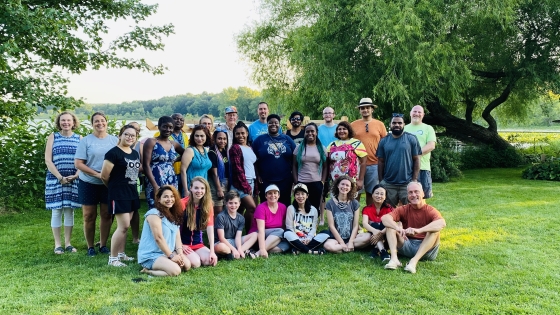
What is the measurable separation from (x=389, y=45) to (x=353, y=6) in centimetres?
157

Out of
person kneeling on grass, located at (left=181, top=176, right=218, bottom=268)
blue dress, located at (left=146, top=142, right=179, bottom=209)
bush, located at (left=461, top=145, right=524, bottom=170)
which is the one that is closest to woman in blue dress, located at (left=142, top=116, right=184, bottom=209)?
blue dress, located at (left=146, top=142, right=179, bottom=209)

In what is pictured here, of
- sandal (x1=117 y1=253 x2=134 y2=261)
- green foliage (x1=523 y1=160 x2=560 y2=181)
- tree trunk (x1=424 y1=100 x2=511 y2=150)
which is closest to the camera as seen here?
sandal (x1=117 y1=253 x2=134 y2=261)

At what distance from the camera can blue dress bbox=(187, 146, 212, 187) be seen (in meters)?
5.11

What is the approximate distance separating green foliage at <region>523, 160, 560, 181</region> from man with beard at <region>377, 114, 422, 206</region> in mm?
9341

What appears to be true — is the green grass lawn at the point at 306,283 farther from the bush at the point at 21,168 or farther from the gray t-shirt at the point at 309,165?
the bush at the point at 21,168

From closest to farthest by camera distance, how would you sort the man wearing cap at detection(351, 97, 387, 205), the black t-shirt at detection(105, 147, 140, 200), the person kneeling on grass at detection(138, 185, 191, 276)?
the person kneeling on grass at detection(138, 185, 191, 276)
the black t-shirt at detection(105, 147, 140, 200)
the man wearing cap at detection(351, 97, 387, 205)

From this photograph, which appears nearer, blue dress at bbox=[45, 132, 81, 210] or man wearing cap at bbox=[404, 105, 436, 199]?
blue dress at bbox=[45, 132, 81, 210]

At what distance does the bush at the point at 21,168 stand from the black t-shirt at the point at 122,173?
444 cm

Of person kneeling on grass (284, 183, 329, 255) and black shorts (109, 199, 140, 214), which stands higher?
black shorts (109, 199, 140, 214)

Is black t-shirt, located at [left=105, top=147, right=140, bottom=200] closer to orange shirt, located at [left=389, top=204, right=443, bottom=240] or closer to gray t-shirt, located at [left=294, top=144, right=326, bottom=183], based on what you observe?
gray t-shirt, located at [left=294, top=144, right=326, bottom=183]

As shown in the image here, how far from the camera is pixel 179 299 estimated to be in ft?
12.2

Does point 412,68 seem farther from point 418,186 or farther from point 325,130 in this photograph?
point 418,186

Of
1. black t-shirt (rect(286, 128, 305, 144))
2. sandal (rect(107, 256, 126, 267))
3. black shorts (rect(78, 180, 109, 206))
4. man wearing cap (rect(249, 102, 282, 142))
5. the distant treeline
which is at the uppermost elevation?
the distant treeline

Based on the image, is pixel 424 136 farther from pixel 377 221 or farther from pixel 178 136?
pixel 178 136
